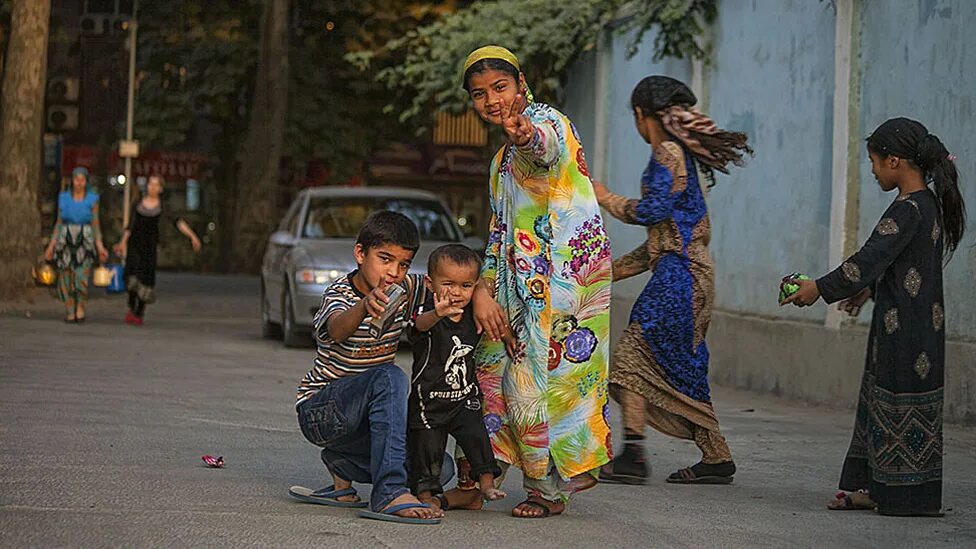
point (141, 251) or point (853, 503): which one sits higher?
point (141, 251)

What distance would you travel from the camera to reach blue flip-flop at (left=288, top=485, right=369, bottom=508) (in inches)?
280

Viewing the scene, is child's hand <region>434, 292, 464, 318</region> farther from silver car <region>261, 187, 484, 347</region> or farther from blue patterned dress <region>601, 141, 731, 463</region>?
silver car <region>261, 187, 484, 347</region>

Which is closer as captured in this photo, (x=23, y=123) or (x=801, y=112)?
(x=801, y=112)

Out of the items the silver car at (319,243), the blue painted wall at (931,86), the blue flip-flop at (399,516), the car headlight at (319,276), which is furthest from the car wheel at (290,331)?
the blue flip-flop at (399,516)

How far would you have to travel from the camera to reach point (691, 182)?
326 inches

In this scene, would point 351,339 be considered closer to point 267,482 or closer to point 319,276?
point 267,482

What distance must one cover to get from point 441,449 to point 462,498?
12.4 inches

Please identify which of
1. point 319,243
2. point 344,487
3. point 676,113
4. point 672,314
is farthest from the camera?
point 319,243

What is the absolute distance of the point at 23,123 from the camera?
914 inches

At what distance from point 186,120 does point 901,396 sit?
34.4 metres

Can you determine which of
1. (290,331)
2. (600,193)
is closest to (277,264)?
(290,331)

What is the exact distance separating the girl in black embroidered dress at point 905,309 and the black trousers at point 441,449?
1.44m

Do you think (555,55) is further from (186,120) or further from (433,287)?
(186,120)

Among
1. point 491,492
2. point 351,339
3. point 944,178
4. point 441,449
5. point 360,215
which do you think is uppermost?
point 360,215
